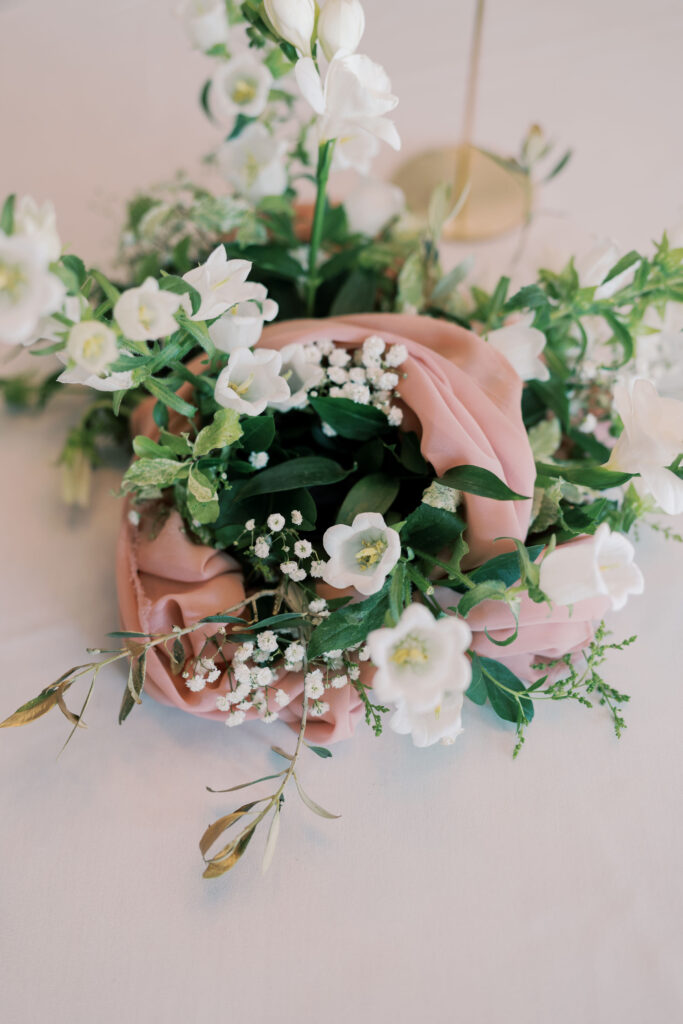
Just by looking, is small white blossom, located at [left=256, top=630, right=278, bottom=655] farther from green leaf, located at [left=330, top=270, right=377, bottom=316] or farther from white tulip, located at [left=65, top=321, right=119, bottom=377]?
green leaf, located at [left=330, top=270, right=377, bottom=316]

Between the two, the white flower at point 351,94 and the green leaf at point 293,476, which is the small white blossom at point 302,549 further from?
the white flower at point 351,94

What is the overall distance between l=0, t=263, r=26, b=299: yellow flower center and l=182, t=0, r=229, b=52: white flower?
0.50 meters

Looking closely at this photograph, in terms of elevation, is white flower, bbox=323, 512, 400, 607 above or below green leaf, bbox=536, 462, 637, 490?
below

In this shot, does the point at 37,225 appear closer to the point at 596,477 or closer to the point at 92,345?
the point at 92,345

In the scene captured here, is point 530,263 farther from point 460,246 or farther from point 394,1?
point 394,1

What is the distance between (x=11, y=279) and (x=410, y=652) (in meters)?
0.29

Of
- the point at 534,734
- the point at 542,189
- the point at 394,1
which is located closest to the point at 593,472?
the point at 534,734

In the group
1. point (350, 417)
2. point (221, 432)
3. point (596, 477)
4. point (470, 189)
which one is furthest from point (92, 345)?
point (470, 189)

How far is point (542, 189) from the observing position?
1052 mm

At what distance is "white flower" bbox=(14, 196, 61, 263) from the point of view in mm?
380

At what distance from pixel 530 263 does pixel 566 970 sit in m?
0.79

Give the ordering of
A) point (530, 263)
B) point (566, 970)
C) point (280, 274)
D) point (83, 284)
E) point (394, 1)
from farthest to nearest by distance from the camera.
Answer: point (394, 1) < point (530, 263) < point (280, 274) < point (566, 970) < point (83, 284)

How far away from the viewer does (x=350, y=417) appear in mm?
604

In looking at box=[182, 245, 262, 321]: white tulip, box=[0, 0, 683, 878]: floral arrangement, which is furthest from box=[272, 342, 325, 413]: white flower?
box=[182, 245, 262, 321]: white tulip
